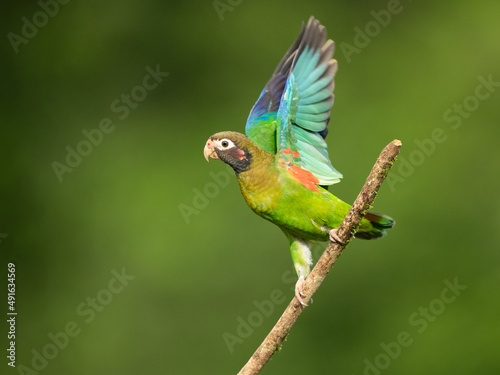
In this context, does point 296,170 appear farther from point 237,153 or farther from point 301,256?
point 301,256

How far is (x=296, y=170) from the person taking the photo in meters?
3.01

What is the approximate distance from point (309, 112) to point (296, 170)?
29 cm

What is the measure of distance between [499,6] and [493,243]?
2606 millimetres

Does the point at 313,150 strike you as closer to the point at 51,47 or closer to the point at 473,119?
the point at 473,119

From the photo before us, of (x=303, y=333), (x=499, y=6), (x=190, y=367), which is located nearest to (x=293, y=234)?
(x=303, y=333)

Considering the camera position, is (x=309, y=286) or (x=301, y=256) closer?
(x=309, y=286)

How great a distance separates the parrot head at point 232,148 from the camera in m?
2.88

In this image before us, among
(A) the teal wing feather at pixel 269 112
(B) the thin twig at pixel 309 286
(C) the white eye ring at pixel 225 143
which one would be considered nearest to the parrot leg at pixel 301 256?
(B) the thin twig at pixel 309 286

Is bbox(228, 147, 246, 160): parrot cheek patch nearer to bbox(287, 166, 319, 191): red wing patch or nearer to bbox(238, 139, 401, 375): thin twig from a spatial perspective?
bbox(287, 166, 319, 191): red wing patch

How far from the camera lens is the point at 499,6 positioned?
6715 millimetres

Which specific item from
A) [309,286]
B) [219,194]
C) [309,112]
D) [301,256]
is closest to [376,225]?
[301,256]

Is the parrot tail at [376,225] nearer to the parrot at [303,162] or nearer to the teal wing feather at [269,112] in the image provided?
the parrot at [303,162]

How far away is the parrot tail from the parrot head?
0.63 meters

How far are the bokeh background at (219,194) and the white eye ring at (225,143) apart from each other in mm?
3181
